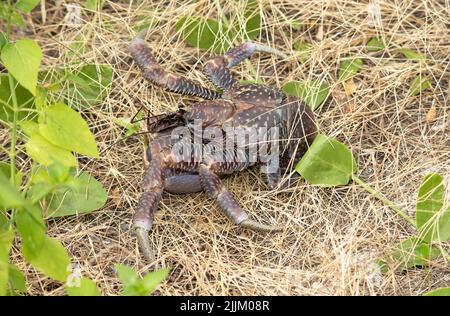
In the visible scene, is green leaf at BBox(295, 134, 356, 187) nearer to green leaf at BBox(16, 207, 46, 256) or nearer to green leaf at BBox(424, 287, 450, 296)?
green leaf at BBox(424, 287, 450, 296)

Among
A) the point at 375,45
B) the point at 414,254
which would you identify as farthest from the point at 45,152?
the point at 375,45

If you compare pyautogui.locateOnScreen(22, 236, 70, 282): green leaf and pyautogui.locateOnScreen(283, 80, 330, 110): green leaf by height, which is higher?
pyautogui.locateOnScreen(283, 80, 330, 110): green leaf

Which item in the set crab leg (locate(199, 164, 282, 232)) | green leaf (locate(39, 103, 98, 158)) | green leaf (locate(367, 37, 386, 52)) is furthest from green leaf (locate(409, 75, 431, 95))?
green leaf (locate(39, 103, 98, 158))

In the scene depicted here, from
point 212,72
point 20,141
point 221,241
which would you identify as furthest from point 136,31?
point 221,241

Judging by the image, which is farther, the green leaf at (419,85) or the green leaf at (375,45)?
the green leaf at (375,45)

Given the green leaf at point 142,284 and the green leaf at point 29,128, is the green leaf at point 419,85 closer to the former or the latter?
the green leaf at point 142,284

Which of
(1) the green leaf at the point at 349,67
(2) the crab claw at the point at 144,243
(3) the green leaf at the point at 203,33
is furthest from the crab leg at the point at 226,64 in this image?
(2) the crab claw at the point at 144,243
